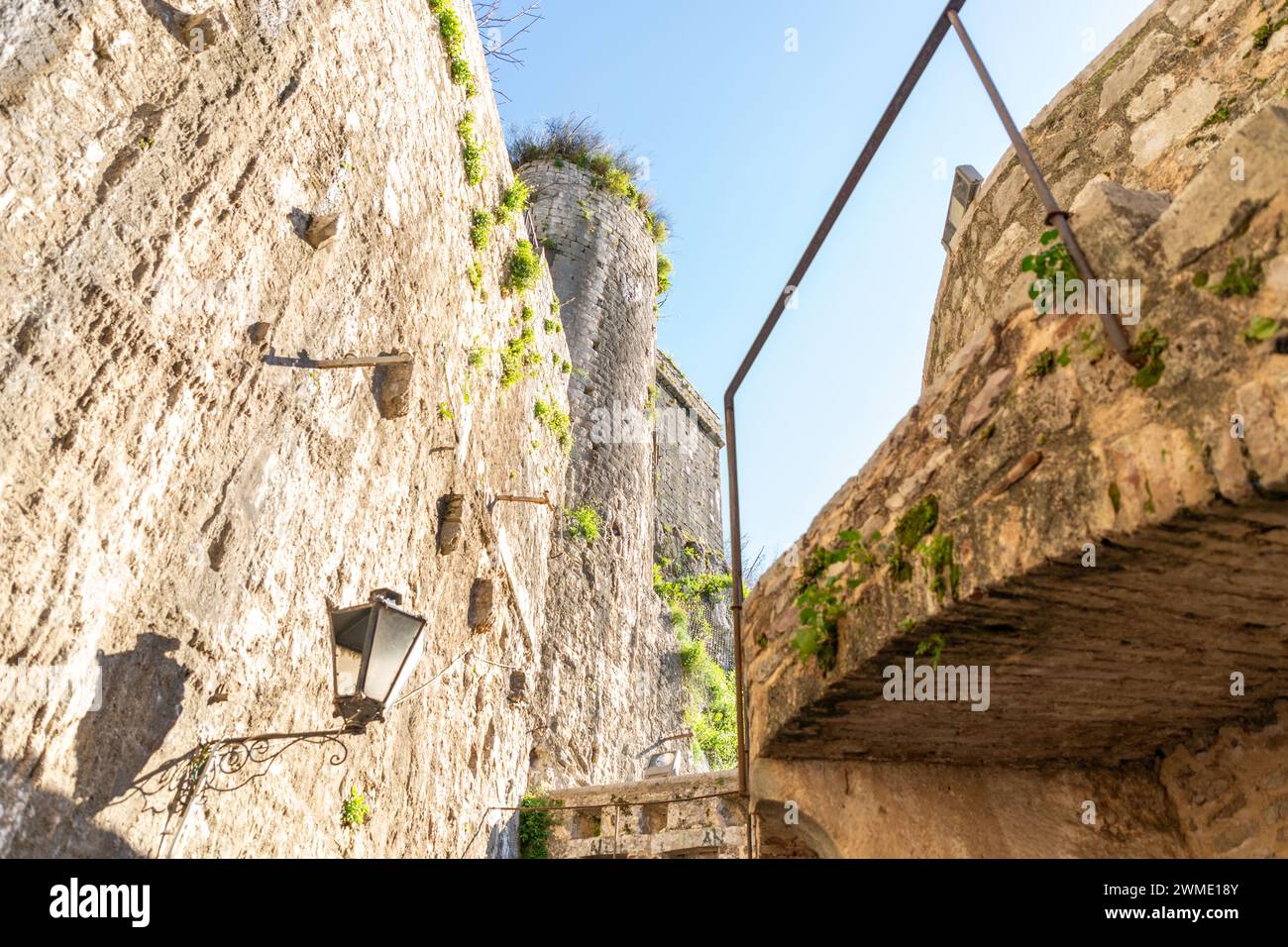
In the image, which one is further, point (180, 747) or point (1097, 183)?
point (180, 747)

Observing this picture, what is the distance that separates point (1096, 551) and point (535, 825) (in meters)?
6.26

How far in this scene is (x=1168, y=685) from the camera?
2244 mm

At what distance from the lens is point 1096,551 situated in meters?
1.65

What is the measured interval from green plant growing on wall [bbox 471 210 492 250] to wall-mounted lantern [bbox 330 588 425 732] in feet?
12.7

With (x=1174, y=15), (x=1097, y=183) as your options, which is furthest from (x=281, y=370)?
(x=1174, y=15)

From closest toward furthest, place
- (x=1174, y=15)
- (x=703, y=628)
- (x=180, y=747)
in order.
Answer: (x=1174, y=15) < (x=180, y=747) < (x=703, y=628)

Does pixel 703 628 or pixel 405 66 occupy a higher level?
pixel 405 66

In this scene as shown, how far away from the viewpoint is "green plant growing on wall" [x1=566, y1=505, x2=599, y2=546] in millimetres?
10141

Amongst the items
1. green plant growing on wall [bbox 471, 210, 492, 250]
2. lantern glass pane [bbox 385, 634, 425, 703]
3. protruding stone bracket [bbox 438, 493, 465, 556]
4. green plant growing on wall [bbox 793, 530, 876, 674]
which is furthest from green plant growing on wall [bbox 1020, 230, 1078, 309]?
green plant growing on wall [bbox 471, 210, 492, 250]

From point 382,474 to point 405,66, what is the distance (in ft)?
8.32

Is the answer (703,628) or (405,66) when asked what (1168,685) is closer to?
(405,66)

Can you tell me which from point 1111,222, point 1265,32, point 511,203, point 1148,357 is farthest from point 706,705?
point 1148,357

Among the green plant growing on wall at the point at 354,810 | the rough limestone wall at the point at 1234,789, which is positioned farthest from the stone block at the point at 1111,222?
the green plant growing on wall at the point at 354,810
